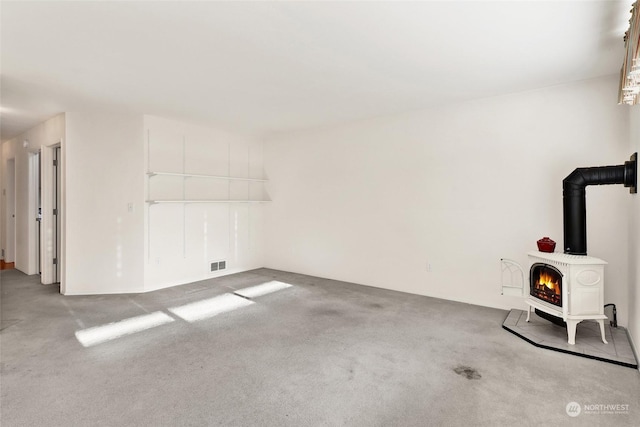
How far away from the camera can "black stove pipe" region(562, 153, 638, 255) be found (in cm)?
299

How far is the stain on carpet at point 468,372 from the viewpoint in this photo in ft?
7.97

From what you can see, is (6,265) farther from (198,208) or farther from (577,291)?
(577,291)

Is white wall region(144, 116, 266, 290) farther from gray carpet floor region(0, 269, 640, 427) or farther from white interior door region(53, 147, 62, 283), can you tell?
white interior door region(53, 147, 62, 283)

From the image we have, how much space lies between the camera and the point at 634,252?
294cm

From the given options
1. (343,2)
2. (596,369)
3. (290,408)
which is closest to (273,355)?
(290,408)

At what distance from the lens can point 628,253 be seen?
326 centimetres

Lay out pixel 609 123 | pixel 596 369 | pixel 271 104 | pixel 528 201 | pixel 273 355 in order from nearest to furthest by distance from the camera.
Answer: pixel 596 369 < pixel 273 355 < pixel 609 123 < pixel 528 201 < pixel 271 104

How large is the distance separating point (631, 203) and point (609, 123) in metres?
0.87

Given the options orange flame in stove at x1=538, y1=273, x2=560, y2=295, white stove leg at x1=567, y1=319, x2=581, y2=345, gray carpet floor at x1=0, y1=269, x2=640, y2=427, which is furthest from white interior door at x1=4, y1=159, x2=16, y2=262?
white stove leg at x1=567, y1=319, x2=581, y2=345

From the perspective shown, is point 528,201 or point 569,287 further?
point 528,201

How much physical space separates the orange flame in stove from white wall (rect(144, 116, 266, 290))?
4702 mm

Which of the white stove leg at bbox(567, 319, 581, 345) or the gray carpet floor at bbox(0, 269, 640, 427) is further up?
the white stove leg at bbox(567, 319, 581, 345)

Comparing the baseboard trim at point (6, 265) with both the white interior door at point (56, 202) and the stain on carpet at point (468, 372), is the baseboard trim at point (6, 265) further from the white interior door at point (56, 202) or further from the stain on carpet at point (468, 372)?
the stain on carpet at point (468, 372)

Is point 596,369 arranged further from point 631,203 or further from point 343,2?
point 343,2
